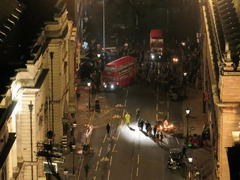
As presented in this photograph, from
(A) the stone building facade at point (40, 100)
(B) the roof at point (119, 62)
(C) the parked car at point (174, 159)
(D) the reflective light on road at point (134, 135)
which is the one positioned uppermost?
(B) the roof at point (119, 62)

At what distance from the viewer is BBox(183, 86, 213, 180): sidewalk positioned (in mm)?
84562

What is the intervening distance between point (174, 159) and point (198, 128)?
1298 cm

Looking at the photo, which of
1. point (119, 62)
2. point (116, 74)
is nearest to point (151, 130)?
point (116, 74)

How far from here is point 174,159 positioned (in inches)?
3354

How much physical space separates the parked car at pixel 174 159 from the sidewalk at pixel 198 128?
5.21 ft

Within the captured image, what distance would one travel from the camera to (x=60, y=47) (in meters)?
86.9

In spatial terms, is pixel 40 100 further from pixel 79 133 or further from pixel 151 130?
pixel 151 130

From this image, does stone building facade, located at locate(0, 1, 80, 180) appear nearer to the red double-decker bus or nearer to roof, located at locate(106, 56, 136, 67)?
the red double-decker bus

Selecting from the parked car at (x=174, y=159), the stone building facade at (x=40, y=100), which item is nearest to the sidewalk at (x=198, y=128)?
the parked car at (x=174, y=159)

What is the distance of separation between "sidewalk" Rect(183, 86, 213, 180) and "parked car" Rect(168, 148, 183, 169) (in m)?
1.59

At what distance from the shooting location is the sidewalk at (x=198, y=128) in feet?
277

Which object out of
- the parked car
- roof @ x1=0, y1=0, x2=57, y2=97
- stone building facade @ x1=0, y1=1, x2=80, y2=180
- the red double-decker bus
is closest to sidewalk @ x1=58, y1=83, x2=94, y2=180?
stone building facade @ x1=0, y1=1, x2=80, y2=180

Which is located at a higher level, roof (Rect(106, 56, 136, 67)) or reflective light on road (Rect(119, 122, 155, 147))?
roof (Rect(106, 56, 136, 67))

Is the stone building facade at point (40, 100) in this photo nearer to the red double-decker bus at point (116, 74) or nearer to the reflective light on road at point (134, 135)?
the reflective light on road at point (134, 135)
